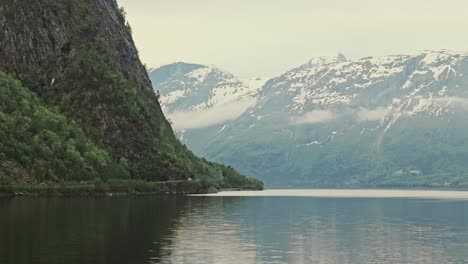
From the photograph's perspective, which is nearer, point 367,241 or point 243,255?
point 243,255

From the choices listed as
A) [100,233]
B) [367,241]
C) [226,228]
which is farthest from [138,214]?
[367,241]

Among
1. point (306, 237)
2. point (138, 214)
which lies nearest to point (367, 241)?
point (306, 237)

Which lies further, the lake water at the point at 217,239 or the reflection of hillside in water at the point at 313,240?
the reflection of hillside in water at the point at 313,240

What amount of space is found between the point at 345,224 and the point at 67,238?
192 feet

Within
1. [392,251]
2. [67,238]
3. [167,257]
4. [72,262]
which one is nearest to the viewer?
[72,262]

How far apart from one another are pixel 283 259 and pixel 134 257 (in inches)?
625

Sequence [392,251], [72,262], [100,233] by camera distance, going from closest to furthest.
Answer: [72,262], [392,251], [100,233]

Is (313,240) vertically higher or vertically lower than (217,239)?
lower

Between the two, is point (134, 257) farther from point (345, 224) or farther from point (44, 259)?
point (345, 224)

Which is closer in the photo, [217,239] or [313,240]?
[217,239]

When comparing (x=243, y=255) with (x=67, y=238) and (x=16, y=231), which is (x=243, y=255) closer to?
(x=67, y=238)

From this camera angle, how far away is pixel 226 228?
127 meters

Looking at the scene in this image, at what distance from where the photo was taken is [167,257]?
83188 mm

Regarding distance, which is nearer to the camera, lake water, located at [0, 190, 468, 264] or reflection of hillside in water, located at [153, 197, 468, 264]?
lake water, located at [0, 190, 468, 264]
